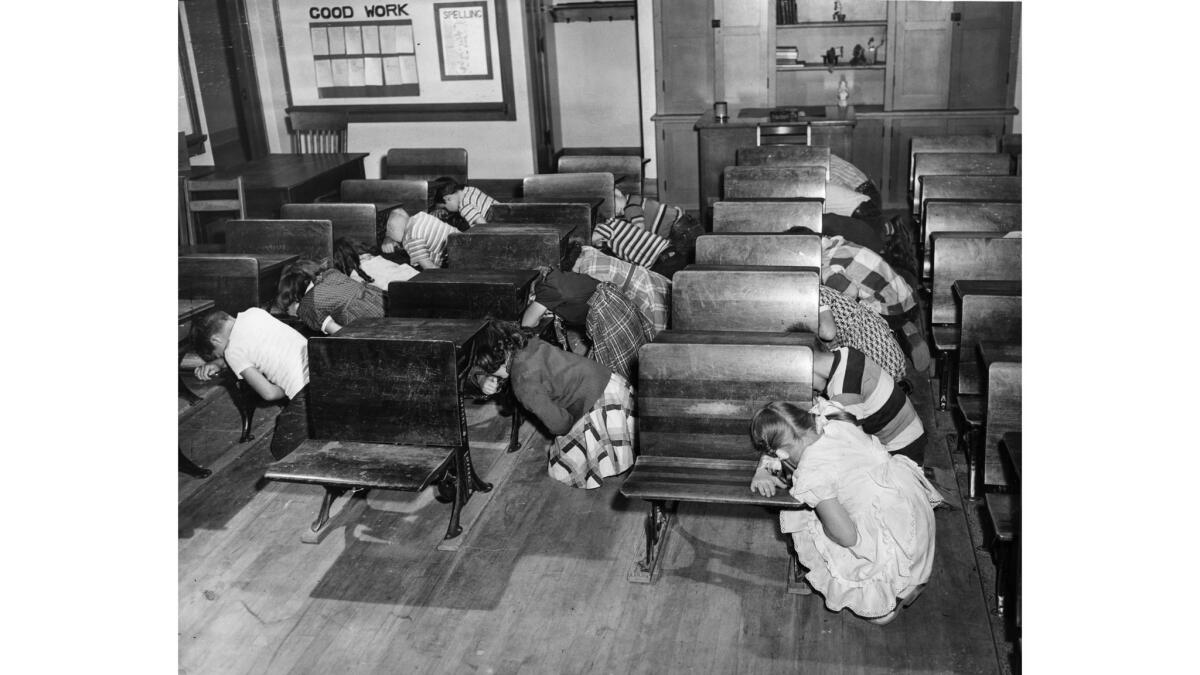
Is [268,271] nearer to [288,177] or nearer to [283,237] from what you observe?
[283,237]

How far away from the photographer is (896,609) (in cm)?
308

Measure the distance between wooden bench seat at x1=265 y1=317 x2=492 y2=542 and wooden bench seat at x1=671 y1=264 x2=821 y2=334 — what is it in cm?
97

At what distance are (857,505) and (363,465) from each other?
1744 mm

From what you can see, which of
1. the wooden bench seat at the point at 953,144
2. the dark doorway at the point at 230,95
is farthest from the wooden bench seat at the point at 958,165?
the dark doorway at the point at 230,95

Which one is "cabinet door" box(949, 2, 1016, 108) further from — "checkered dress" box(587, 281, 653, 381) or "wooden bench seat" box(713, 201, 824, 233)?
"checkered dress" box(587, 281, 653, 381)

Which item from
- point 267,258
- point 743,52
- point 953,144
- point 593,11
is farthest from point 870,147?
point 267,258

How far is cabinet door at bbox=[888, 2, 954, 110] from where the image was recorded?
9195 mm

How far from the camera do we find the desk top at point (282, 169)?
7.45 meters

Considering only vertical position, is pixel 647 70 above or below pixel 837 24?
below

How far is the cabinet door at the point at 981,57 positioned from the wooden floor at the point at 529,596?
595 cm

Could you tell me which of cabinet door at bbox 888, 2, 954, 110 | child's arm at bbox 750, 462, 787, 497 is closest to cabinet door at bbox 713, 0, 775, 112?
cabinet door at bbox 888, 2, 954, 110

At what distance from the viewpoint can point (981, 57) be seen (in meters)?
9.09

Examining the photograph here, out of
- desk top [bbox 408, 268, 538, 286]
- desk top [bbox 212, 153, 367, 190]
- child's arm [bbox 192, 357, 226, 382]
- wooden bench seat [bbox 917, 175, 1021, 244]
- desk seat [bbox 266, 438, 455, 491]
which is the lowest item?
desk seat [bbox 266, 438, 455, 491]
